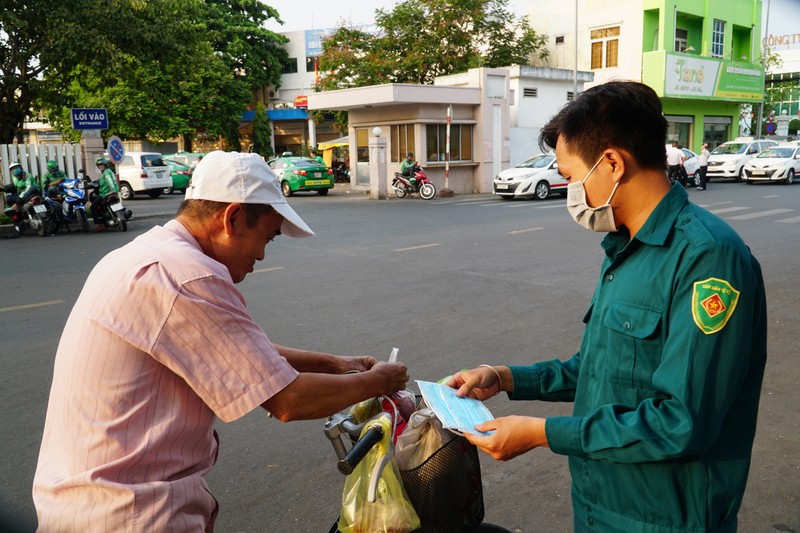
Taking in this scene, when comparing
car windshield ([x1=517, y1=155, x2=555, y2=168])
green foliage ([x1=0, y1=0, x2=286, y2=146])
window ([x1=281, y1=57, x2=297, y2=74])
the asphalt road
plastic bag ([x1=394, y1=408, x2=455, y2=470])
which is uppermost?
window ([x1=281, y1=57, x2=297, y2=74])

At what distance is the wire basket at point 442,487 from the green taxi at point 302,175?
23.2m

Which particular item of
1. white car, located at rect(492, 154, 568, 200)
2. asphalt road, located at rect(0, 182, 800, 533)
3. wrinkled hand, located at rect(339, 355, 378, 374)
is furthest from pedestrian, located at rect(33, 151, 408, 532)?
white car, located at rect(492, 154, 568, 200)

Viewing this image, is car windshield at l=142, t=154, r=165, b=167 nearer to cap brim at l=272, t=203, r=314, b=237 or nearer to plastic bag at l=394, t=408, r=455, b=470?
cap brim at l=272, t=203, r=314, b=237

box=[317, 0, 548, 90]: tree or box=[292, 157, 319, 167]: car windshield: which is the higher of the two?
box=[317, 0, 548, 90]: tree

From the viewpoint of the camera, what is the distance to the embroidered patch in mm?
1404

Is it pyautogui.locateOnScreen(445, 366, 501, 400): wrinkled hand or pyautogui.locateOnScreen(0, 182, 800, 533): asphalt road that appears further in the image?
pyautogui.locateOnScreen(0, 182, 800, 533): asphalt road

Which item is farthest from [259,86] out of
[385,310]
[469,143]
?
[385,310]

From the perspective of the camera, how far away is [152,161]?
25.5 m

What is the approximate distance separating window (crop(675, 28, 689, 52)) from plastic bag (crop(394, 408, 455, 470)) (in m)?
37.0

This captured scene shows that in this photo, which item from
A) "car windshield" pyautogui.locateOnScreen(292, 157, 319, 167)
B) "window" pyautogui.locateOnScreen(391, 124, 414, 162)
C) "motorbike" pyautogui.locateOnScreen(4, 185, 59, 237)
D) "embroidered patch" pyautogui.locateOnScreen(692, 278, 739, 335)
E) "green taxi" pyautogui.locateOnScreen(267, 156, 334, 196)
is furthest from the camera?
"car windshield" pyautogui.locateOnScreen(292, 157, 319, 167)

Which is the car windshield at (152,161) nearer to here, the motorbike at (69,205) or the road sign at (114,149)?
the road sign at (114,149)

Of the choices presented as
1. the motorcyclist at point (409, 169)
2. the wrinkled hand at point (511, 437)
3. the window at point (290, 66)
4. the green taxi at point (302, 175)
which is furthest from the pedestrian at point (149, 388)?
the window at point (290, 66)

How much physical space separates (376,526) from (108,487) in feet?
2.15

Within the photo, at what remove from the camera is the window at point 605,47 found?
3347 cm
